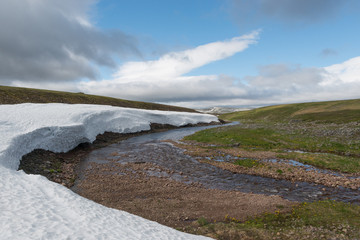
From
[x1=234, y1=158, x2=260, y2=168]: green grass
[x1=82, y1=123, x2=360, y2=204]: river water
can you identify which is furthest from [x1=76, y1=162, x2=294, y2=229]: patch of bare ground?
[x1=234, y1=158, x2=260, y2=168]: green grass

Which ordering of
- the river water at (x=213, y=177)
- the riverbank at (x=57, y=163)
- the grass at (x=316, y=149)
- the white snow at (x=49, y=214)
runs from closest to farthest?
1. the white snow at (x=49, y=214)
2. the river water at (x=213, y=177)
3. the riverbank at (x=57, y=163)
4. the grass at (x=316, y=149)

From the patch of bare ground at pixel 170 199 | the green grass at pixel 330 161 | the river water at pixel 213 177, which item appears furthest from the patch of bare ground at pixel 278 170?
the patch of bare ground at pixel 170 199

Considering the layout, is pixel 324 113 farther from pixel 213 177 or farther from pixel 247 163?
pixel 213 177

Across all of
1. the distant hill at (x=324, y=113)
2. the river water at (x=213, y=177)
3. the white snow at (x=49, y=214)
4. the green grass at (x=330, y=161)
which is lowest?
the river water at (x=213, y=177)

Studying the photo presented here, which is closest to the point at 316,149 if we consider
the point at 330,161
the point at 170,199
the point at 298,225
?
the point at 330,161

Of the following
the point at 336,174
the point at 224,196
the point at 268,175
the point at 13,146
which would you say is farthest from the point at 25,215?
the point at 336,174

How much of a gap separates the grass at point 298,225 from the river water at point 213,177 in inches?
83.1

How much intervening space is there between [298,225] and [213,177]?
28.7 ft

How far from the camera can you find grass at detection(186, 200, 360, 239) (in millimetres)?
9656

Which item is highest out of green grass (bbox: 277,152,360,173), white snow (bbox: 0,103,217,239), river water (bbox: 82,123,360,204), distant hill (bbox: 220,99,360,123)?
distant hill (bbox: 220,99,360,123)

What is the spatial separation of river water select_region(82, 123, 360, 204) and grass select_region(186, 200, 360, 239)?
2110 millimetres

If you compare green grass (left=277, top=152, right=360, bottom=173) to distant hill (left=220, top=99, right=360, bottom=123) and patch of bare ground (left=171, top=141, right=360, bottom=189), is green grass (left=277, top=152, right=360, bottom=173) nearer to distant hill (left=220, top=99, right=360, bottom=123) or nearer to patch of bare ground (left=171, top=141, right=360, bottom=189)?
patch of bare ground (left=171, top=141, right=360, bottom=189)

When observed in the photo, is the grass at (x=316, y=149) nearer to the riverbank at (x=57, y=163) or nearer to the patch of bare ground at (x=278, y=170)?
the patch of bare ground at (x=278, y=170)

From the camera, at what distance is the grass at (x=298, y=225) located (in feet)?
31.7
